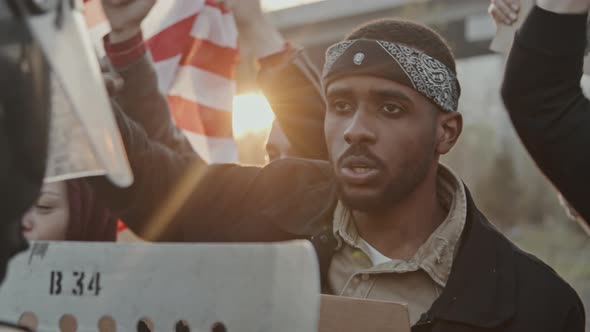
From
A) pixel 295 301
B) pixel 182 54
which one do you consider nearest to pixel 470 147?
pixel 182 54

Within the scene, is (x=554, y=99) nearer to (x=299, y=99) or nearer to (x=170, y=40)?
(x=299, y=99)

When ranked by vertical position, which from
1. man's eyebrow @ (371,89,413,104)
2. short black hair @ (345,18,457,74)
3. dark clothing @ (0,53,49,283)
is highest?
dark clothing @ (0,53,49,283)

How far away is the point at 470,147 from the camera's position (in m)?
36.6

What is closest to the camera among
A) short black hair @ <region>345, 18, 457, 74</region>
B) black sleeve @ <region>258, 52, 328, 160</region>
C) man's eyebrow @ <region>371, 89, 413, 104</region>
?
man's eyebrow @ <region>371, 89, 413, 104</region>

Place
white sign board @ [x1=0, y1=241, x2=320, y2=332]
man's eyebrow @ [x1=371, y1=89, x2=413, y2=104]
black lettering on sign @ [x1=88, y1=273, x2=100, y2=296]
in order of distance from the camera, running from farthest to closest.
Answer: man's eyebrow @ [x1=371, y1=89, x2=413, y2=104], black lettering on sign @ [x1=88, y1=273, x2=100, y2=296], white sign board @ [x1=0, y1=241, x2=320, y2=332]

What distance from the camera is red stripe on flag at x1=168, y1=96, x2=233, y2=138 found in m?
3.54

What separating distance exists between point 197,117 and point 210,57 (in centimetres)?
25

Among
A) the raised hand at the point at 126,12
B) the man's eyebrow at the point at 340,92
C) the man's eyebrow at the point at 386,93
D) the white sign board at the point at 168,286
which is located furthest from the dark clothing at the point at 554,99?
the white sign board at the point at 168,286

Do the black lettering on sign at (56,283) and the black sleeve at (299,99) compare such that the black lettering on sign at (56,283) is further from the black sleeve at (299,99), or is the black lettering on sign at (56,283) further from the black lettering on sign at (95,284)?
the black sleeve at (299,99)

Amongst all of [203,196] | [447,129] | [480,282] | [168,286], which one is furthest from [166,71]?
[168,286]

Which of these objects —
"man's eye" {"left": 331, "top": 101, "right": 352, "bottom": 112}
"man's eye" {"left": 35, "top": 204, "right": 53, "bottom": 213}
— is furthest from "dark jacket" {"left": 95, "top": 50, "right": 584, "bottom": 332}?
"man's eye" {"left": 35, "top": 204, "right": 53, "bottom": 213}

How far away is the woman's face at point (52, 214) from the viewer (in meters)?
2.80

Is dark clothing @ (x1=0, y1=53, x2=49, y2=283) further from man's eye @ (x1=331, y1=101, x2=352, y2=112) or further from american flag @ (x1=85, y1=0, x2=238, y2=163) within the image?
american flag @ (x1=85, y1=0, x2=238, y2=163)

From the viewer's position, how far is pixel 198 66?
3574mm
